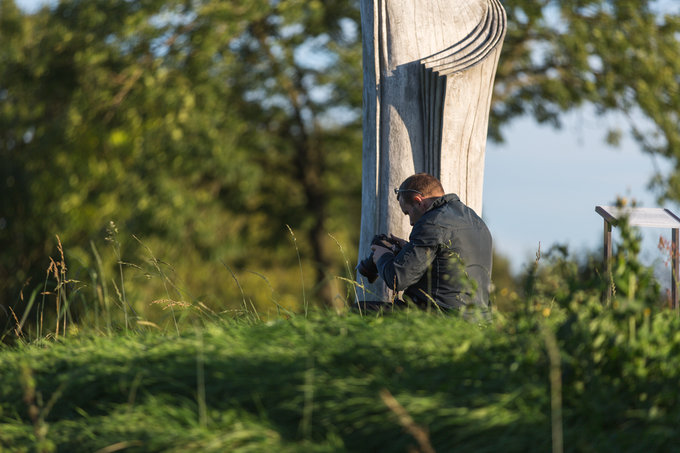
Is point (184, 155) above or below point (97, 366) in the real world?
above

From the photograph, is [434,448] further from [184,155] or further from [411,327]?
[184,155]

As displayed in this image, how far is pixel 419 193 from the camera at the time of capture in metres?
4.42

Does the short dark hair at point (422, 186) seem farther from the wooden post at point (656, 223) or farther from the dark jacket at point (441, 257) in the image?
the wooden post at point (656, 223)

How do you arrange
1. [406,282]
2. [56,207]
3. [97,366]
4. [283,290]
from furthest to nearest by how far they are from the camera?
[283,290], [56,207], [406,282], [97,366]

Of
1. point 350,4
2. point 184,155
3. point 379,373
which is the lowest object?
point 379,373

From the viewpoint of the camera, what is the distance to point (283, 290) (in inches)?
774

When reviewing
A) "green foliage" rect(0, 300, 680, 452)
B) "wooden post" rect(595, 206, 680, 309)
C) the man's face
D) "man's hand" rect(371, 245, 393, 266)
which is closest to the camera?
"man's hand" rect(371, 245, 393, 266)

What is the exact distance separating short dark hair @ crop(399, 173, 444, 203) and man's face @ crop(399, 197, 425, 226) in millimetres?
32

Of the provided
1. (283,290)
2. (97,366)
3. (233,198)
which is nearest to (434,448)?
(97,366)

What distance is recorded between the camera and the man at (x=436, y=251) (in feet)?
13.5

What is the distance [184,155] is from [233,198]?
1832 mm

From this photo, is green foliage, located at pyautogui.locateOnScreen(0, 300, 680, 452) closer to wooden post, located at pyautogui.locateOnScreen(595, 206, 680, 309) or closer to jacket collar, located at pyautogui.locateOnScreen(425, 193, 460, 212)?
jacket collar, located at pyautogui.locateOnScreen(425, 193, 460, 212)

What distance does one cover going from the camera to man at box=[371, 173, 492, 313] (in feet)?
13.5

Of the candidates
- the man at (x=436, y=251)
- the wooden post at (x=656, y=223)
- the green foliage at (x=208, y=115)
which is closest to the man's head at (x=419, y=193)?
the man at (x=436, y=251)
